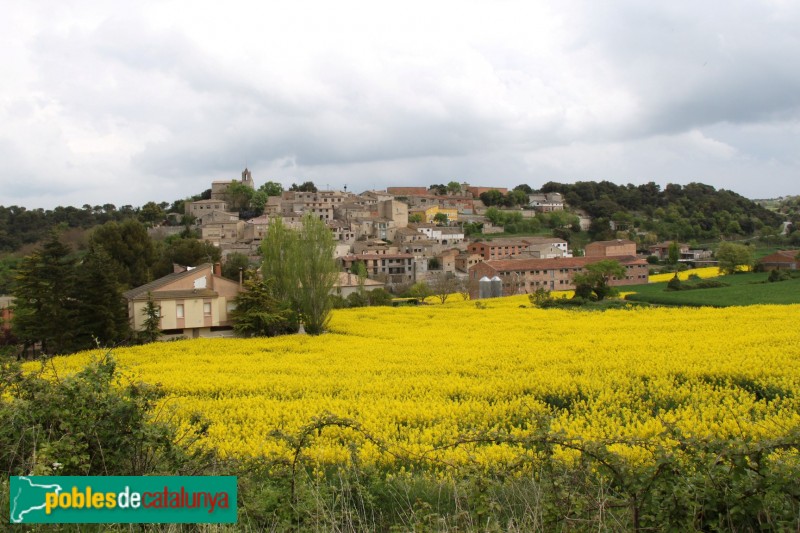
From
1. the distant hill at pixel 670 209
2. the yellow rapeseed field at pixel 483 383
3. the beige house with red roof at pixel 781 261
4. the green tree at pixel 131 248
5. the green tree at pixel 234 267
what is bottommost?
the yellow rapeseed field at pixel 483 383

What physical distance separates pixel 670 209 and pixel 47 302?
431 feet

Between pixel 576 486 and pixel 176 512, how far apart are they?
12.1 ft

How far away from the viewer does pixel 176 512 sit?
400 cm

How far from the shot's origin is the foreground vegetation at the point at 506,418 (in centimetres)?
499

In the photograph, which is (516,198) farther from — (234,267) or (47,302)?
(47,302)

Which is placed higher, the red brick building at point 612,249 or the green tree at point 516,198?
the green tree at point 516,198

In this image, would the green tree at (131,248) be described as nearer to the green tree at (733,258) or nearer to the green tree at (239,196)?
the green tree at (733,258)

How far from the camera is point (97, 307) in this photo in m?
24.8

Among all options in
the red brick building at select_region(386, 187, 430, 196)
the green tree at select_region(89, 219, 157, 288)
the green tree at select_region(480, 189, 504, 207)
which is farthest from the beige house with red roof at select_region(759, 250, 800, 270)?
the red brick building at select_region(386, 187, 430, 196)

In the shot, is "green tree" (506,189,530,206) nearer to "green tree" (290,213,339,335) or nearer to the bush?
"green tree" (290,213,339,335)

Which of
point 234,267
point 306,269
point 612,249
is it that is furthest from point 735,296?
point 234,267

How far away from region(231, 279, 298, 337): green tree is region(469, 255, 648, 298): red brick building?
1345 inches

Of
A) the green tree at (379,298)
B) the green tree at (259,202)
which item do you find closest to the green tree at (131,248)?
the green tree at (379,298)

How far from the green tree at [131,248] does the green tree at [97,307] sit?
67.6 feet
